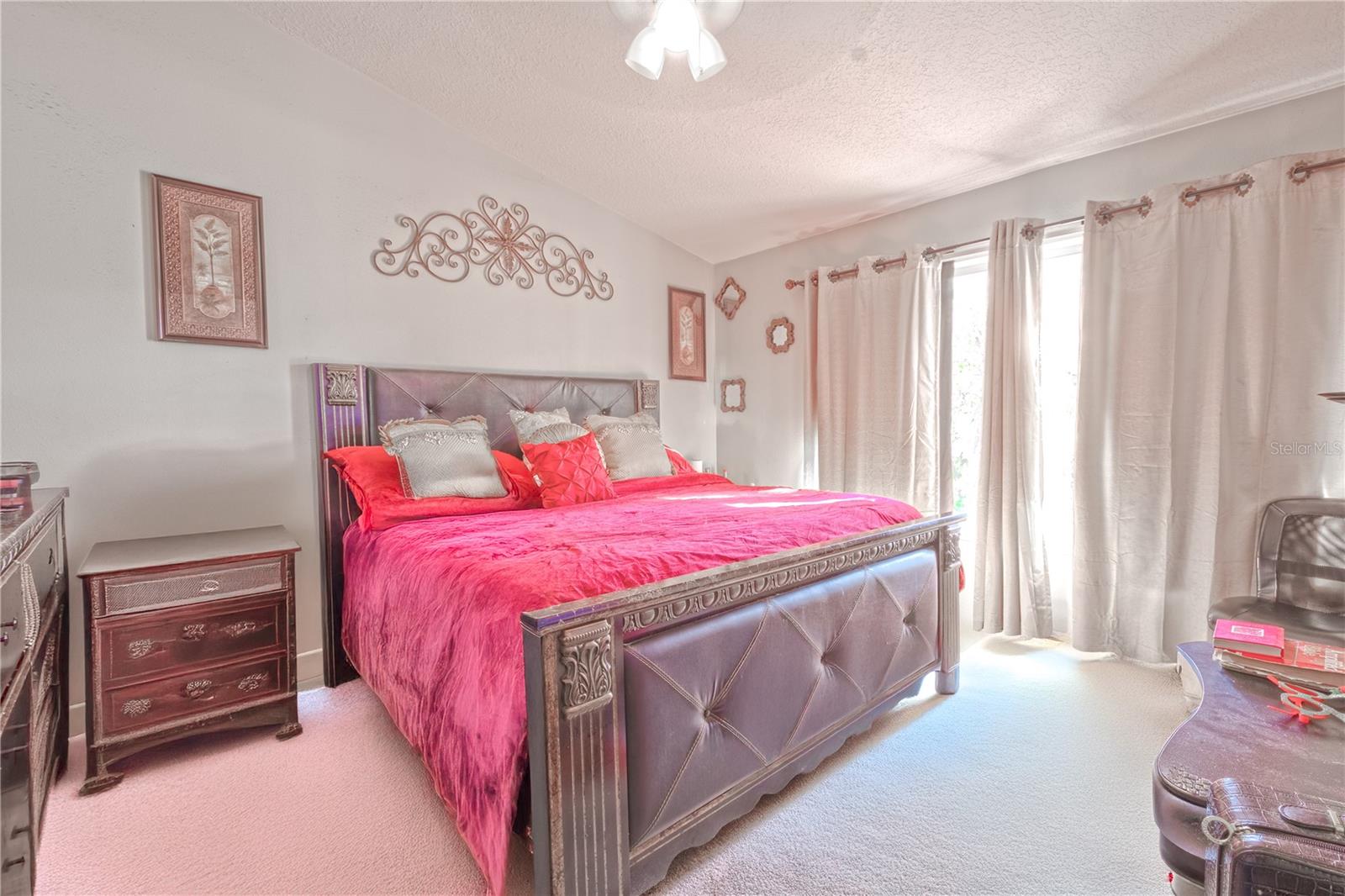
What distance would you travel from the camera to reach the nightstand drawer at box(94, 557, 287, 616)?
1816 mm

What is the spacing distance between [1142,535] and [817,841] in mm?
2102

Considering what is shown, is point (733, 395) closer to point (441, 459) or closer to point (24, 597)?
point (441, 459)

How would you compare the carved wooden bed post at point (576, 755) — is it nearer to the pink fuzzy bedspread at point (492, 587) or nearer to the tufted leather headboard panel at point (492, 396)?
the pink fuzzy bedspread at point (492, 587)

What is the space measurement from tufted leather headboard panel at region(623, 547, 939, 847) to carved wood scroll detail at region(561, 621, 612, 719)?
0.24ft

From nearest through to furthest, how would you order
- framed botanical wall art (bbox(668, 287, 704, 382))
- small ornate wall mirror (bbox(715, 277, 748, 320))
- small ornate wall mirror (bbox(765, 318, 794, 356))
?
small ornate wall mirror (bbox(765, 318, 794, 356)), framed botanical wall art (bbox(668, 287, 704, 382)), small ornate wall mirror (bbox(715, 277, 748, 320))

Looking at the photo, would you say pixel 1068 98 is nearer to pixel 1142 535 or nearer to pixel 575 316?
pixel 1142 535

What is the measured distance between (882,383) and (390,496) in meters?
2.71

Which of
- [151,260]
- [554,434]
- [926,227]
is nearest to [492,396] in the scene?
[554,434]

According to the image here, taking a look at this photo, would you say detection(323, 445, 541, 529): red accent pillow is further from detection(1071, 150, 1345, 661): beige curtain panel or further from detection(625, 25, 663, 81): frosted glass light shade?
detection(1071, 150, 1345, 661): beige curtain panel

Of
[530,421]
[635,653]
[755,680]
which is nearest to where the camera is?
[635,653]

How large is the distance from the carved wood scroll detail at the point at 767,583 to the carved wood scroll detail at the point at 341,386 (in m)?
2.13

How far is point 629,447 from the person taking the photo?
325cm

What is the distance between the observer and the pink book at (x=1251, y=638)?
4.99ft

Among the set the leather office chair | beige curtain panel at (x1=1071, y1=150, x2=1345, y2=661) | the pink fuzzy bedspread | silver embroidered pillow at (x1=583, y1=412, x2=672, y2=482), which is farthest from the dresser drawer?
beige curtain panel at (x1=1071, y1=150, x2=1345, y2=661)
